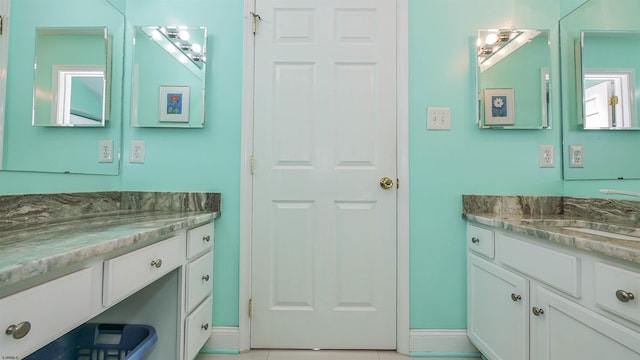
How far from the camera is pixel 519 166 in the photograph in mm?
1674

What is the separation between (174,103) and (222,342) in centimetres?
140

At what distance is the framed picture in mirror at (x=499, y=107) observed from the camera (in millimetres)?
1641

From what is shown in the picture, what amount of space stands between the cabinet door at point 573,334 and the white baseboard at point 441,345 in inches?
21.5

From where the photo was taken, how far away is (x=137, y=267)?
0.96 metres

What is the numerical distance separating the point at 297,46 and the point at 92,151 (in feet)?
4.10

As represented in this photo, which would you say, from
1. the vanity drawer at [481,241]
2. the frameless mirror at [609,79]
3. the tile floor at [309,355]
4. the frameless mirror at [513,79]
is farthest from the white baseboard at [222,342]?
the frameless mirror at [609,79]

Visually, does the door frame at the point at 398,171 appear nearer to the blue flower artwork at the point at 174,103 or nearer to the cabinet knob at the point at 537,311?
the blue flower artwork at the point at 174,103

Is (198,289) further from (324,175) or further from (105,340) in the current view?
(324,175)

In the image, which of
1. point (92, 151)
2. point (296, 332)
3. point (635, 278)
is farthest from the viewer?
point (296, 332)

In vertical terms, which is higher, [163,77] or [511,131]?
[163,77]

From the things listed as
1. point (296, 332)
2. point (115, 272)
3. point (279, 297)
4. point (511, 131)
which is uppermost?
point (511, 131)

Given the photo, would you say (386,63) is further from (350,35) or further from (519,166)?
(519,166)

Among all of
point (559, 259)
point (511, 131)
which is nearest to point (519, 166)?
point (511, 131)

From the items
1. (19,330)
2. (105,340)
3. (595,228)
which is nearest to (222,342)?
(105,340)
